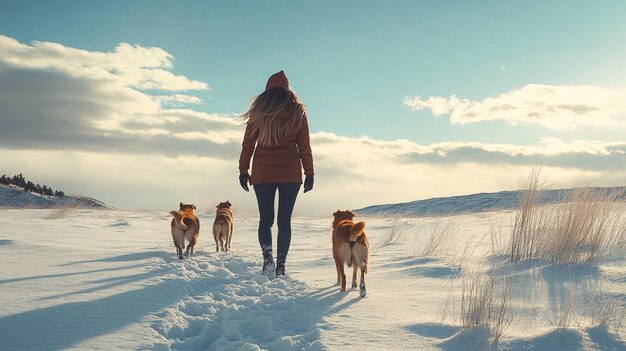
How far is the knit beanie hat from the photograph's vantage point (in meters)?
5.60

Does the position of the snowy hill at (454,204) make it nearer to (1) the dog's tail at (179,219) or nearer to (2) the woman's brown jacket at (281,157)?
(1) the dog's tail at (179,219)

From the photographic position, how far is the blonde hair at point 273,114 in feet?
17.5

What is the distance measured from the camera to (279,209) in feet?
18.6

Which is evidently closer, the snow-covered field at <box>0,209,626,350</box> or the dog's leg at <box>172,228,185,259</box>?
the snow-covered field at <box>0,209,626,350</box>

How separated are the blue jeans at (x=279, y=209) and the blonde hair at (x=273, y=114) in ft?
1.90

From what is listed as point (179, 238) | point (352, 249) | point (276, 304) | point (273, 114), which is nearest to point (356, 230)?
point (352, 249)

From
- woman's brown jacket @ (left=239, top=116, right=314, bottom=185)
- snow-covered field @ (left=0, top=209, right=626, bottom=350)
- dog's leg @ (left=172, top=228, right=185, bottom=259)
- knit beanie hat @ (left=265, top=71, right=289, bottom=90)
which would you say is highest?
knit beanie hat @ (left=265, top=71, right=289, bottom=90)

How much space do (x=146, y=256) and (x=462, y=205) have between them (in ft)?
96.9

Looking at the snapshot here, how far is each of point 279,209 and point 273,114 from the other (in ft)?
4.06

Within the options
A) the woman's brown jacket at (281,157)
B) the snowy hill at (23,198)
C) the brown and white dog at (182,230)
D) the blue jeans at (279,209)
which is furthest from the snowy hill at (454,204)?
the woman's brown jacket at (281,157)

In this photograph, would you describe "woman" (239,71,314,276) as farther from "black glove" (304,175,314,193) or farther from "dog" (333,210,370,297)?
"dog" (333,210,370,297)

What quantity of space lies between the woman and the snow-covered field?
0.69 metres

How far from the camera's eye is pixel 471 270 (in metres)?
5.54

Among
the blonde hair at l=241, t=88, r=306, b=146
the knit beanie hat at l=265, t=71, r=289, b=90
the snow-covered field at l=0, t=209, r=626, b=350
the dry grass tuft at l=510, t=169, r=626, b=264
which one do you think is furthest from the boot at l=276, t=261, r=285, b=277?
the dry grass tuft at l=510, t=169, r=626, b=264
